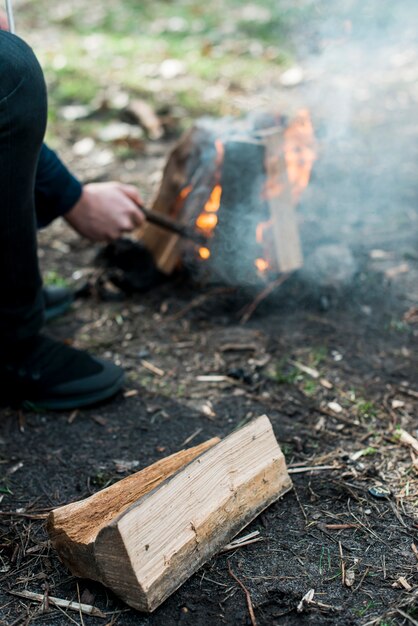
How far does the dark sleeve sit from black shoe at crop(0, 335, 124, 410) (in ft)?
2.07

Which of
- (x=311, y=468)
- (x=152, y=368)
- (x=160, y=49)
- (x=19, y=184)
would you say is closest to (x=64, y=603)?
(x=311, y=468)

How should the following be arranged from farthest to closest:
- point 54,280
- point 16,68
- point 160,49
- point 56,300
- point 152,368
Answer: point 160,49 < point 54,280 < point 56,300 < point 152,368 < point 16,68

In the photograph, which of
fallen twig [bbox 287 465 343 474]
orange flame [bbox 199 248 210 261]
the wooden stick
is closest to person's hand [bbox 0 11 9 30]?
the wooden stick

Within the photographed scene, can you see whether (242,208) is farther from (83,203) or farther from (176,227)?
(83,203)

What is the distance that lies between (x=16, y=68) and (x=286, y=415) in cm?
148

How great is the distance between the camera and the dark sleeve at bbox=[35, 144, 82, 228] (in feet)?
9.26

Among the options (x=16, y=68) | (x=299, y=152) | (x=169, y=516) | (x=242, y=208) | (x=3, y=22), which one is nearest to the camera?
(x=169, y=516)

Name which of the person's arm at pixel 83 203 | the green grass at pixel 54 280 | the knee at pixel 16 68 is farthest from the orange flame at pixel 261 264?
the knee at pixel 16 68

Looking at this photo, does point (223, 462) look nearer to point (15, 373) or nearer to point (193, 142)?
point (15, 373)

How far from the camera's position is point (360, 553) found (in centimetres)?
188

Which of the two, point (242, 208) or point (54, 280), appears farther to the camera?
point (54, 280)

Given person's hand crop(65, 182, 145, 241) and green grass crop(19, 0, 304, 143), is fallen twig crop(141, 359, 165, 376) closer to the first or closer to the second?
person's hand crop(65, 182, 145, 241)

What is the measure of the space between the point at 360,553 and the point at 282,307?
1.46 metres

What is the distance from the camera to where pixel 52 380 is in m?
2.57
